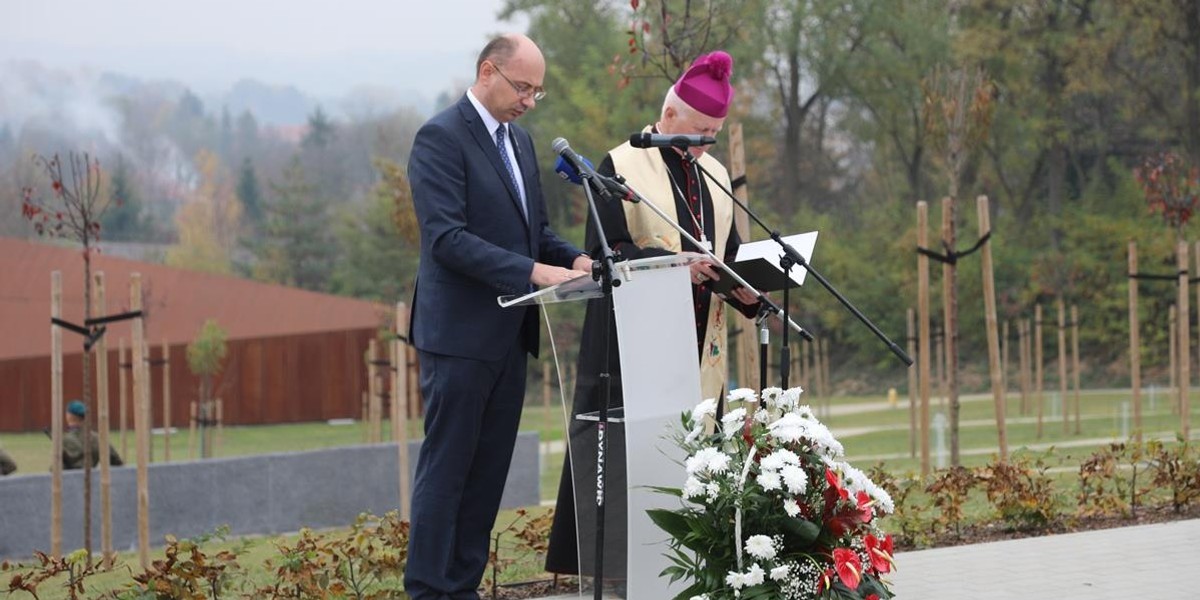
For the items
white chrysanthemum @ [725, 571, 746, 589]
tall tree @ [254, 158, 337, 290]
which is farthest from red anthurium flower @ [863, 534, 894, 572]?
tall tree @ [254, 158, 337, 290]

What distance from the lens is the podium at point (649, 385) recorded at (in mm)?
4211

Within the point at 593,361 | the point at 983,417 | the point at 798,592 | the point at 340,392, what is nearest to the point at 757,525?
the point at 798,592

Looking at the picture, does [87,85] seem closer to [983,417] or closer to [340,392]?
[340,392]

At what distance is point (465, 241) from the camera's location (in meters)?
4.36

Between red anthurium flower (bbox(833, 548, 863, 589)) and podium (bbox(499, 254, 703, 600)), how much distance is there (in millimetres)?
571

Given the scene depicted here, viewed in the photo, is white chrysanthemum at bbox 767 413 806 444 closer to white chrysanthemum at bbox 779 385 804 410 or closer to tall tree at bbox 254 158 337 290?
white chrysanthemum at bbox 779 385 804 410

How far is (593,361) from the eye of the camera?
15.6 feet

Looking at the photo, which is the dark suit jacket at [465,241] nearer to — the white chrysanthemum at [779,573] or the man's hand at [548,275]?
the man's hand at [548,275]

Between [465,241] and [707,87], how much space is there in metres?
1.37

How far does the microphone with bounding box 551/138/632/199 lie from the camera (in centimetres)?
414

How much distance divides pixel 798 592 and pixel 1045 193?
124 ft

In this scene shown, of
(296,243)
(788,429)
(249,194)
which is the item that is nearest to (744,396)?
(788,429)

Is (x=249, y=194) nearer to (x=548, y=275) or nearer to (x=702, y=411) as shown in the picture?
(x=548, y=275)

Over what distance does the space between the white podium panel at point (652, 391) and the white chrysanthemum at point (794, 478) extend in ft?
1.38
